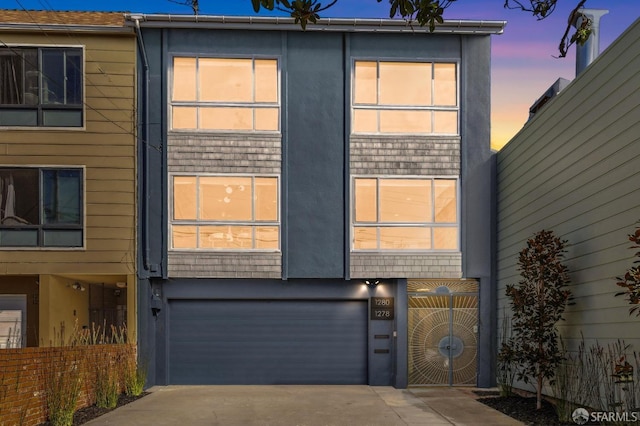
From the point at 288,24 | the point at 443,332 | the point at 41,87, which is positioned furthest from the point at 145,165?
the point at 443,332

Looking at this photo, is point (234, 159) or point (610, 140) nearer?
point (610, 140)

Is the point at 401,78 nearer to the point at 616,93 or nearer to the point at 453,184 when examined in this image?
the point at 453,184

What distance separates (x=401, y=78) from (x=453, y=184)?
2688 millimetres

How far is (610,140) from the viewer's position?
9.05 m

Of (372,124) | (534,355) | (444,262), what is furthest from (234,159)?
(534,355)

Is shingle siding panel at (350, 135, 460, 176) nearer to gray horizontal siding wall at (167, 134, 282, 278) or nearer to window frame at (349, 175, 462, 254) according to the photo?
window frame at (349, 175, 462, 254)

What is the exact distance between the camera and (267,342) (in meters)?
14.4

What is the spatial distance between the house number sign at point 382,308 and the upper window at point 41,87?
301 inches

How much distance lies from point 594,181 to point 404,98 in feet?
18.9

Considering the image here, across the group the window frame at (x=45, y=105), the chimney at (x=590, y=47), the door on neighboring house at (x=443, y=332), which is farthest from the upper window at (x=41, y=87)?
the chimney at (x=590, y=47)

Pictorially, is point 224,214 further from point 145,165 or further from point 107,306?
point 107,306

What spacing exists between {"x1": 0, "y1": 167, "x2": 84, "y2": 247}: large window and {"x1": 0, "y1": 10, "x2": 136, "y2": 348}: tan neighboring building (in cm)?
2

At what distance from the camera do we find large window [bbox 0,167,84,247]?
44.8ft

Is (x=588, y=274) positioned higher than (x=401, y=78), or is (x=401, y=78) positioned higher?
(x=401, y=78)
